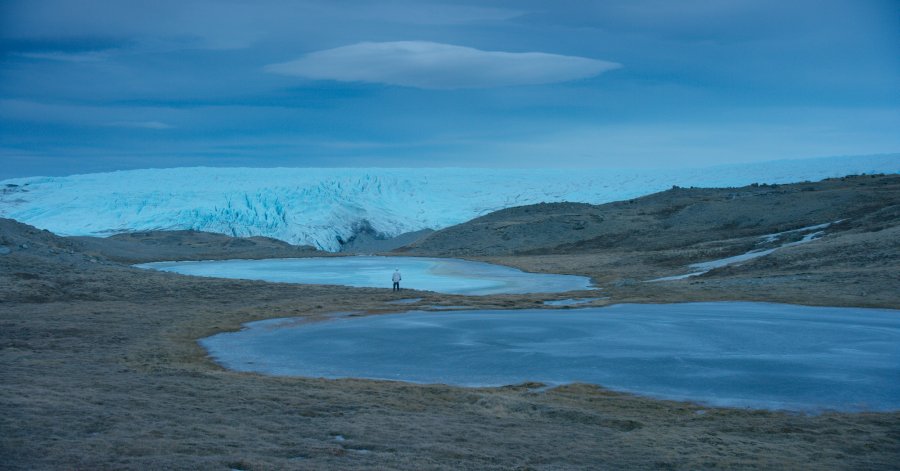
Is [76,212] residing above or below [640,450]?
above

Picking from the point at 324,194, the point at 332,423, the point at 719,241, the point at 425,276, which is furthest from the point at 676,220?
the point at 332,423

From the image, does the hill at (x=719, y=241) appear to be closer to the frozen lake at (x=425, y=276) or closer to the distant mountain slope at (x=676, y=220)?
the distant mountain slope at (x=676, y=220)

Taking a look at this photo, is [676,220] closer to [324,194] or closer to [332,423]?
[324,194]

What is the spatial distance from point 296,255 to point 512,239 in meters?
22.1

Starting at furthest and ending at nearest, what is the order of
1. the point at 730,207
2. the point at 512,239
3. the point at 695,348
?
the point at 512,239 < the point at 730,207 < the point at 695,348

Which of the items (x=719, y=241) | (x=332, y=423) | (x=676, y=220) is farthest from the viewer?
(x=676, y=220)

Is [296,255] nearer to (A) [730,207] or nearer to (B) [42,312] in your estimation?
(A) [730,207]

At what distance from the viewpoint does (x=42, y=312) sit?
22719mm

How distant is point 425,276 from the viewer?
145 ft

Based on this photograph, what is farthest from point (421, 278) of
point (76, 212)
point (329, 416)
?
point (76, 212)

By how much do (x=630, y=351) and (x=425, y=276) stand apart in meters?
28.4

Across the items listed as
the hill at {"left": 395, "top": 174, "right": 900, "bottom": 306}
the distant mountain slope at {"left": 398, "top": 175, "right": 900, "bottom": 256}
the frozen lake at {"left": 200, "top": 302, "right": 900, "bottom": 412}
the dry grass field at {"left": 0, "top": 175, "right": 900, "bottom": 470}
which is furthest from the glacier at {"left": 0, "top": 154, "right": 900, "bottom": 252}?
the dry grass field at {"left": 0, "top": 175, "right": 900, "bottom": 470}

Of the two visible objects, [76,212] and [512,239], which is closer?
[512,239]

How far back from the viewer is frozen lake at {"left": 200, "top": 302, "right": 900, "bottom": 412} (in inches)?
495
